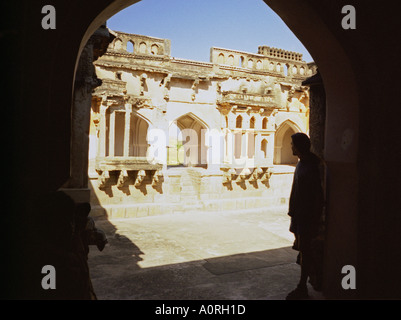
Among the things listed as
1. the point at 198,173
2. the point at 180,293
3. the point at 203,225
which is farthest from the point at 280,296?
the point at 198,173

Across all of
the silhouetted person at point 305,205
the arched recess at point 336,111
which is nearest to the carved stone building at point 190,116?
the silhouetted person at point 305,205

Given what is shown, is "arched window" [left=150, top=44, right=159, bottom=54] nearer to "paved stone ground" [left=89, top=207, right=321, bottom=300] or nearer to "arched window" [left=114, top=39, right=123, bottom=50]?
"arched window" [left=114, top=39, right=123, bottom=50]

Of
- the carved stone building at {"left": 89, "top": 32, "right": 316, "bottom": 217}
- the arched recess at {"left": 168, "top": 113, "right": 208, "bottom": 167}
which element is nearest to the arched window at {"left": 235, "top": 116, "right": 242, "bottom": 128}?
the carved stone building at {"left": 89, "top": 32, "right": 316, "bottom": 217}

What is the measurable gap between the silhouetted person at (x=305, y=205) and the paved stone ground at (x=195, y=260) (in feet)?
0.99

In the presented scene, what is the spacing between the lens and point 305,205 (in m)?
2.75

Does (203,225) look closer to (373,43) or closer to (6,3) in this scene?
(373,43)

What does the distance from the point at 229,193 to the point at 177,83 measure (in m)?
4.30

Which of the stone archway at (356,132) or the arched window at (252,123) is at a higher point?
the arched window at (252,123)

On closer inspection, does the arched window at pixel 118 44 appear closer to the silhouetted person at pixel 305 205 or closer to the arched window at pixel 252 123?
the arched window at pixel 252 123

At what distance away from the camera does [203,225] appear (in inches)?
328

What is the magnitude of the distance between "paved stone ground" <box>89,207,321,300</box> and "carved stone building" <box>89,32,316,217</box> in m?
1.41

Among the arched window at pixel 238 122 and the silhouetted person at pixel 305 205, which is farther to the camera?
the arched window at pixel 238 122

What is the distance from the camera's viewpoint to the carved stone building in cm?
953

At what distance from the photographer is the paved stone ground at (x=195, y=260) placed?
368 centimetres
